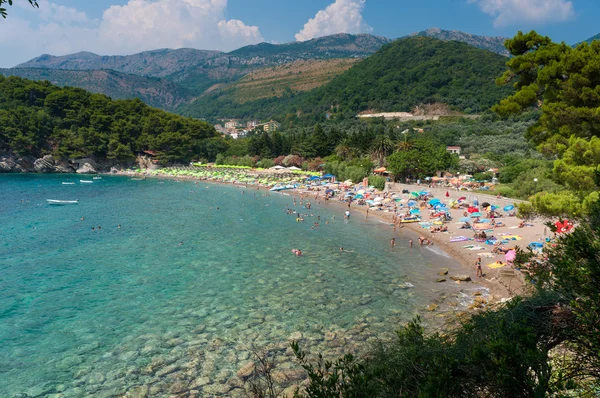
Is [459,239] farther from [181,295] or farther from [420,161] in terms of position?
[420,161]

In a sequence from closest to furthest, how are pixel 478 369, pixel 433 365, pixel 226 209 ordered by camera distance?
1. pixel 478 369
2. pixel 433 365
3. pixel 226 209

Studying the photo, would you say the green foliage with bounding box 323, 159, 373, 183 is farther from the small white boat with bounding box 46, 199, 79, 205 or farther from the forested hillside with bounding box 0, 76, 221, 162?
the forested hillside with bounding box 0, 76, 221, 162

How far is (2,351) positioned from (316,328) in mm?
9723

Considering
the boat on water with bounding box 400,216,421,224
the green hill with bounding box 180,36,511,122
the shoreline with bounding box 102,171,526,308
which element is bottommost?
the shoreline with bounding box 102,171,526,308

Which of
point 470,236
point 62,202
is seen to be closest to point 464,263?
point 470,236

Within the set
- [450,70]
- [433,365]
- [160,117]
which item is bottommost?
[433,365]

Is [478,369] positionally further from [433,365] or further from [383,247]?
[383,247]

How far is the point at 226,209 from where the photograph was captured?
117 feet

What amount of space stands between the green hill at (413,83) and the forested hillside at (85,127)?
60.4 meters

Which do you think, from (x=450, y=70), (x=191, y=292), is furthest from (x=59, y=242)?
(x=450, y=70)

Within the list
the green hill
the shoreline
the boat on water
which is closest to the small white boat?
the shoreline

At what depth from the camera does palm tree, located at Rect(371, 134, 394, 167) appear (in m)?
52.7

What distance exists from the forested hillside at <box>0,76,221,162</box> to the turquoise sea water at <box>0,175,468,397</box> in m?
40.3

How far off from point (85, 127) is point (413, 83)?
9990cm
